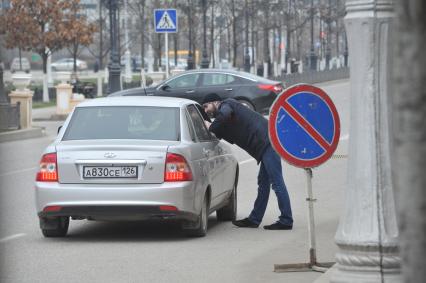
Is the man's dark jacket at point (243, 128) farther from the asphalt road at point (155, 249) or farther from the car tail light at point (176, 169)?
the car tail light at point (176, 169)

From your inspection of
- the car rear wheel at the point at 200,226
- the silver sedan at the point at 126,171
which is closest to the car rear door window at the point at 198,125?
the silver sedan at the point at 126,171

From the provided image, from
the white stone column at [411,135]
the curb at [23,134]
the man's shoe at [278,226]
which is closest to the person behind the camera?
the white stone column at [411,135]

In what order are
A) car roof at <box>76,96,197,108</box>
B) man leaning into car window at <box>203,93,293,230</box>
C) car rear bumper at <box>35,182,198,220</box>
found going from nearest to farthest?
car rear bumper at <box>35,182,198,220</box> → car roof at <box>76,96,197,108</box> → man leaning into car window at <box>203,93,293,230</box>

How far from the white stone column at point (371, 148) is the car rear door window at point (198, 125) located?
14.3 ft

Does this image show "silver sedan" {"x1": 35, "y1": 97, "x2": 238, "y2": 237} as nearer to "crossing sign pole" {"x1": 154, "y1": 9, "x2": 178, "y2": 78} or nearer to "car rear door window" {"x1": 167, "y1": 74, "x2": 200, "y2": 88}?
"car rear door window" {"x1": 167, "y1": 74, "x2": 200, "y2": 88}

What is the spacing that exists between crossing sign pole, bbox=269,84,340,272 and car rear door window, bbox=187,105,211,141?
248 cm

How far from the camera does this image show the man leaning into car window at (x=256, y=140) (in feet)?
36.2

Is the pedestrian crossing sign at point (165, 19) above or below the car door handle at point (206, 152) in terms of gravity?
above

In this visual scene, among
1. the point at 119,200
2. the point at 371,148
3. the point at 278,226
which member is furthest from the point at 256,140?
the point at 371,148

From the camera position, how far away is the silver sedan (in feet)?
32.4

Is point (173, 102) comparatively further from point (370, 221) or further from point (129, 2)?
point (129, 2)

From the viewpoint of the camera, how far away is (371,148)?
6.71m

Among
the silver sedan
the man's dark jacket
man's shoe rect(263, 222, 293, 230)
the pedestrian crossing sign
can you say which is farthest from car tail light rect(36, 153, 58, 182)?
the pedestrian crossing sign

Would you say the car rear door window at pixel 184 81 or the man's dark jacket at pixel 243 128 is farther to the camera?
the car rear door window at pixel 184 81
